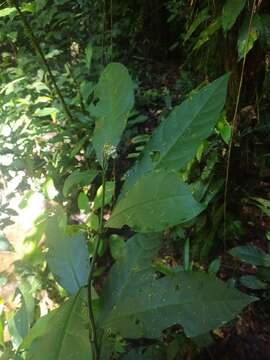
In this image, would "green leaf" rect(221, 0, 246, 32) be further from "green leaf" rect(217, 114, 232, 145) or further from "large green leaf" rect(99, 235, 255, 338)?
"large green leaf" rect(99, 235, 255, 338)

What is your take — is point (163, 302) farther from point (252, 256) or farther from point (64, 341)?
point (252, 256)

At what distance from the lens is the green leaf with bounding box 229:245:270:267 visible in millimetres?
1196

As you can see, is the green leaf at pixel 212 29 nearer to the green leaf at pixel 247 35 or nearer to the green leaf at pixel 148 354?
the green leaf at pixel 247 35

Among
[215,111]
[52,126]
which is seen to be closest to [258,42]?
[215,111]

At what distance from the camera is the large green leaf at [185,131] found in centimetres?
64

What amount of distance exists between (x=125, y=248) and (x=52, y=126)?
146cm

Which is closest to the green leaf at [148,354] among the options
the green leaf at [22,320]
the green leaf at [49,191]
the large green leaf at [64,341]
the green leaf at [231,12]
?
the green leaf at [22,320]

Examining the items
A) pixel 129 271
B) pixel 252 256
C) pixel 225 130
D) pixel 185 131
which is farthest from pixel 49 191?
pixel 185 131

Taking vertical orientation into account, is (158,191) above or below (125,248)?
above

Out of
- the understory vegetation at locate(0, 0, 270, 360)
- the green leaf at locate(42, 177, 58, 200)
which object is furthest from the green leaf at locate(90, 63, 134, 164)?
the green leaf at locate(42, 177, 58, 200)

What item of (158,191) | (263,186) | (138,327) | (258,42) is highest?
(158,191)

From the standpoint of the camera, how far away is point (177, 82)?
2.89m

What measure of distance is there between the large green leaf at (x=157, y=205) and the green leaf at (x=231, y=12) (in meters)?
0.77

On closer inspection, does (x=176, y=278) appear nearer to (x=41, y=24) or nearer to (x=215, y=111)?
(x=215, y=111)
